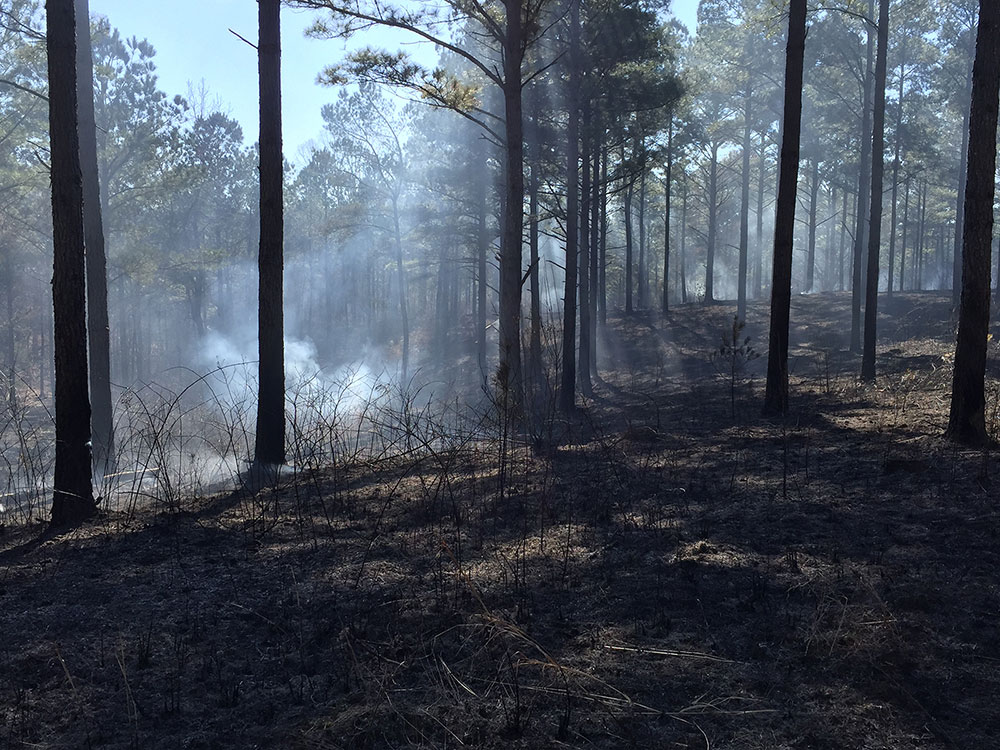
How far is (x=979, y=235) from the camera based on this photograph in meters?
7.52

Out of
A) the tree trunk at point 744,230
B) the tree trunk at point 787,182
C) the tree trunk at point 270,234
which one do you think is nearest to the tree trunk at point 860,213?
the tree trunk at point 744,230

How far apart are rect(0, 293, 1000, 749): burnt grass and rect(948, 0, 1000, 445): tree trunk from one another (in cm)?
68

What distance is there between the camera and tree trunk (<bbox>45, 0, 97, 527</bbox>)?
253 inches

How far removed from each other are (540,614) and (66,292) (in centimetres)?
489

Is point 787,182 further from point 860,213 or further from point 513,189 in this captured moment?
point 860,213

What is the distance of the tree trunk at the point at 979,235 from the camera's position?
294 inches

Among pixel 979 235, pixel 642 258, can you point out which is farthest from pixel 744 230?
pixel 979 235

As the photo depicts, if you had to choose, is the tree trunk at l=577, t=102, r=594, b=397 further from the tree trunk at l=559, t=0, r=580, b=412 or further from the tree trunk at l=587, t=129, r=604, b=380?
the tree trunk at l=559, t=0, r=580, b=412

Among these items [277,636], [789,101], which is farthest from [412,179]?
[277,636]

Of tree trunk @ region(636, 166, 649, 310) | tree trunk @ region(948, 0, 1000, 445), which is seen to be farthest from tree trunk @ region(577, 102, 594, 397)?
tree trunk @ region(636, 166, 649, 310)

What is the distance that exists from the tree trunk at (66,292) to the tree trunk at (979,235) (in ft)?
25.8

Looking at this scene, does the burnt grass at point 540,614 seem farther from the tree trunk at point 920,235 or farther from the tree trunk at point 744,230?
the tree trunk at point 920,235

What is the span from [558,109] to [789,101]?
10.1m

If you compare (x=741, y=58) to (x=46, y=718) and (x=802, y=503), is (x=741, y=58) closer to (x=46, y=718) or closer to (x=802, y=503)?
(x=802, y=503)
